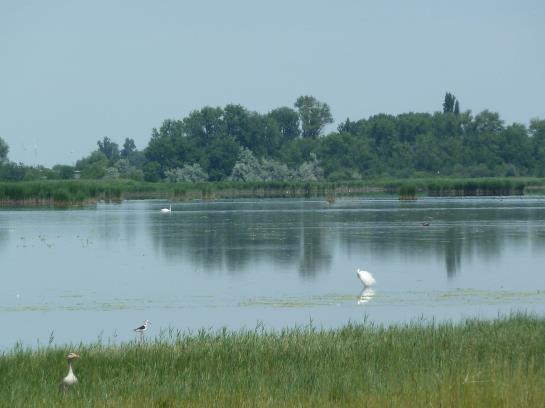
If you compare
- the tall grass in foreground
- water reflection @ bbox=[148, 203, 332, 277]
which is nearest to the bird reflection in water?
water reflection @ bbox=[148, 203, 332, 277]

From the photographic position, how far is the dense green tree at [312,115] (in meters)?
143

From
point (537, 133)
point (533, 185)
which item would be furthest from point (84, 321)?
point (537, 133)

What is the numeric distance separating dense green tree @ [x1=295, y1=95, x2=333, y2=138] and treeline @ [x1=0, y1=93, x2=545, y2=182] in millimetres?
127

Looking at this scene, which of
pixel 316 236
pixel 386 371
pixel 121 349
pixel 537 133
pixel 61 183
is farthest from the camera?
pixel 537 133

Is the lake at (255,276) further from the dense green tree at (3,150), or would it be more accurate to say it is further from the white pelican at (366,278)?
the dense green tree at (3,150)

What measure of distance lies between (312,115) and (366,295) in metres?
123

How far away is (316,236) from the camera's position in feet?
128

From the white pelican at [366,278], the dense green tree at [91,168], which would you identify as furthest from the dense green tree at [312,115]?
the white pelican at [366,278]

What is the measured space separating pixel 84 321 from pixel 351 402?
30.8ft

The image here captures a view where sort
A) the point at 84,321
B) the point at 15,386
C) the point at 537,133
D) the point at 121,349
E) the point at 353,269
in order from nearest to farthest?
the point at 15,386 < the point at 121,349 < the point at 84,321 < the point at 353,269 < the point at 537,133

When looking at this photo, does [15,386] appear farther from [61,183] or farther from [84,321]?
[61,183]

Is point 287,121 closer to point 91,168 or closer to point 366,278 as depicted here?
point 91,168

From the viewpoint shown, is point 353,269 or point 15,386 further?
point 353,269

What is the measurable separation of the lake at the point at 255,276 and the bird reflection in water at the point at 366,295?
0.04m
